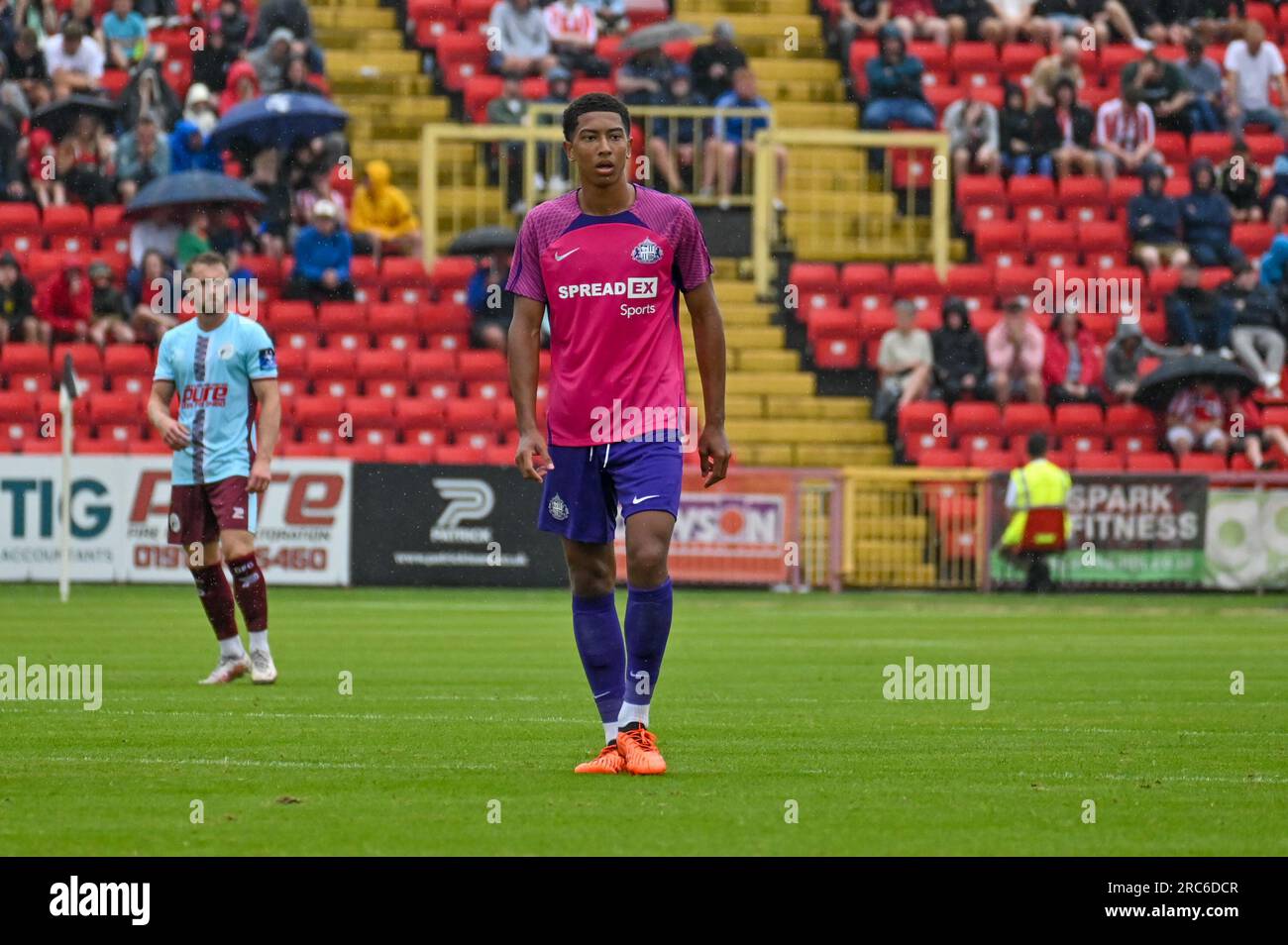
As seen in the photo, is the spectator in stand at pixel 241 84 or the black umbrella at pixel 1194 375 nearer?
the black umbrella at pixel 1194 375

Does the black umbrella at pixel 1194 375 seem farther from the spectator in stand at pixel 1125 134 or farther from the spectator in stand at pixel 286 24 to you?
the spectator in stand at pixel 286 24

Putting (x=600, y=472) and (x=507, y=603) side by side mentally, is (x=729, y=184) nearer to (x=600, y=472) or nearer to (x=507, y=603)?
(x=507, y=603)

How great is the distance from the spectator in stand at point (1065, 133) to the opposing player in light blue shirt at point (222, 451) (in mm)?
19899

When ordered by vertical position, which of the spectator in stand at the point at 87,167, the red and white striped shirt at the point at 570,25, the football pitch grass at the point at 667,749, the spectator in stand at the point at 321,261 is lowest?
the football pitch grass at the point at 667,749

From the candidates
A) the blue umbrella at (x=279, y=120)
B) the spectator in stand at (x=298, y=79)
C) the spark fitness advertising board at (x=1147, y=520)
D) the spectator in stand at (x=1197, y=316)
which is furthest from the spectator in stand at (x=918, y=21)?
the spark fitness advertising board at (x=1147, y=520)

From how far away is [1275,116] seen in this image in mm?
33219

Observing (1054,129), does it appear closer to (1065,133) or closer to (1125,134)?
(1065,133)

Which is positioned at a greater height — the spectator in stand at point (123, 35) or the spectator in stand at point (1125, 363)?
the spectator in stand at point (123, 35)

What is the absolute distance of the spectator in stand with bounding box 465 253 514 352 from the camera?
93.9ft

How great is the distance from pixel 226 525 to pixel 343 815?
20.0 feet

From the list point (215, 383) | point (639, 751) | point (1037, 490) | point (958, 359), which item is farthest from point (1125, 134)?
point (639, 751)

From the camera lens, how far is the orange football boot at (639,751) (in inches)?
344

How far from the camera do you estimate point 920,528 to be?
26.5 meters

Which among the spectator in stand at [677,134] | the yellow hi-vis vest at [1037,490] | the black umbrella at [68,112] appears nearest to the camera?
the yellow hi-vis vest at [1037,490]
